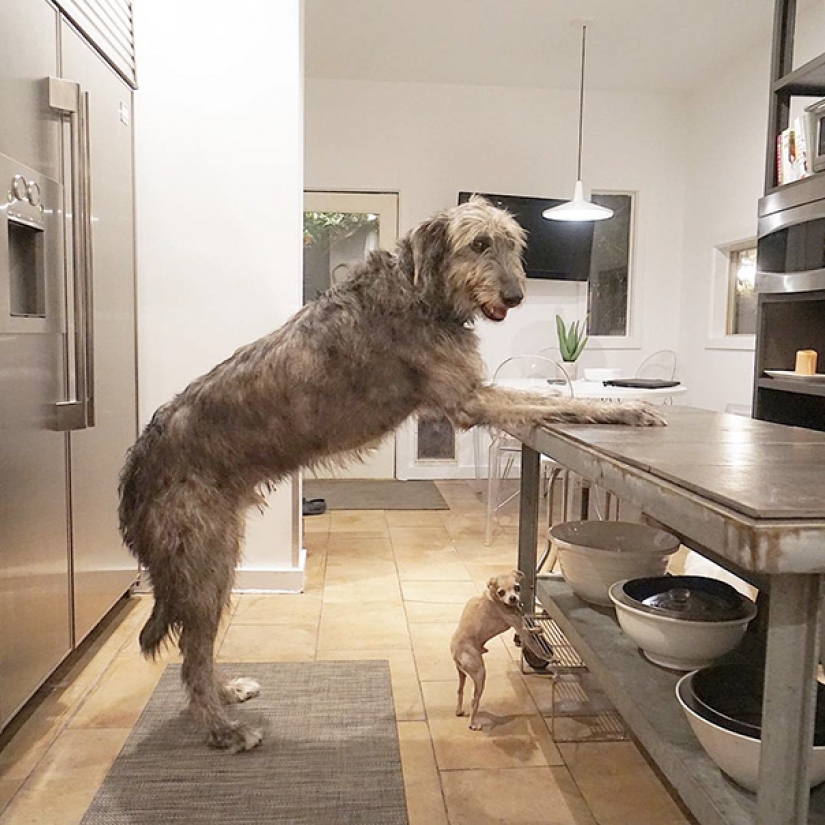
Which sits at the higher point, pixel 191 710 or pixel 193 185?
pixel 193 185

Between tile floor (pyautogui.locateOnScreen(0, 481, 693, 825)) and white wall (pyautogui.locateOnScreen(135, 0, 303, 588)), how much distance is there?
3.51 ft

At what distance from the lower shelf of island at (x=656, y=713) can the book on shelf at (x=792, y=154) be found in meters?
2.19

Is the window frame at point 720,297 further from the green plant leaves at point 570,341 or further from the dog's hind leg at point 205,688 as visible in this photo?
the dog's hind leg at point 205,688

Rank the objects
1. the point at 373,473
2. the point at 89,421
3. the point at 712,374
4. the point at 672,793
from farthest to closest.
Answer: the point at 373,473 < the point at 712,374 < the point at 89,421 < the point at 672,793

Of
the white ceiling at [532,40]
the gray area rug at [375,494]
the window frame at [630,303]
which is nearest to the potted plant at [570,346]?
the window frame at [630,303]

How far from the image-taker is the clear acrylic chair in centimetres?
403

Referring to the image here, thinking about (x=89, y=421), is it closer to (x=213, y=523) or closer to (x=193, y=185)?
(x=213, y=523)

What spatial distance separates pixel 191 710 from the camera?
1.92m

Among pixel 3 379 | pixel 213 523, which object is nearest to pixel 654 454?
pixel 213 523

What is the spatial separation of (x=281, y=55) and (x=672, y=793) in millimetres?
2831

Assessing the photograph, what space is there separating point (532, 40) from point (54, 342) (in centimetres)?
402

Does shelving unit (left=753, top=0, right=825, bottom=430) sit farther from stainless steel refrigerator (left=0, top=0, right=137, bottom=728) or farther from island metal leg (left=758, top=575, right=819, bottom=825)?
stainless steel refrigerator (left=0, top=0, right=137, bottom=728)

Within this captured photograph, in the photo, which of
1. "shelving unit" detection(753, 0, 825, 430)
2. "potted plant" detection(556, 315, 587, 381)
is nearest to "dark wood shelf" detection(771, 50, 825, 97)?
"shelving unit" detection(753, 0, 825, 430)

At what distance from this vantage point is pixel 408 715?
210 cm
